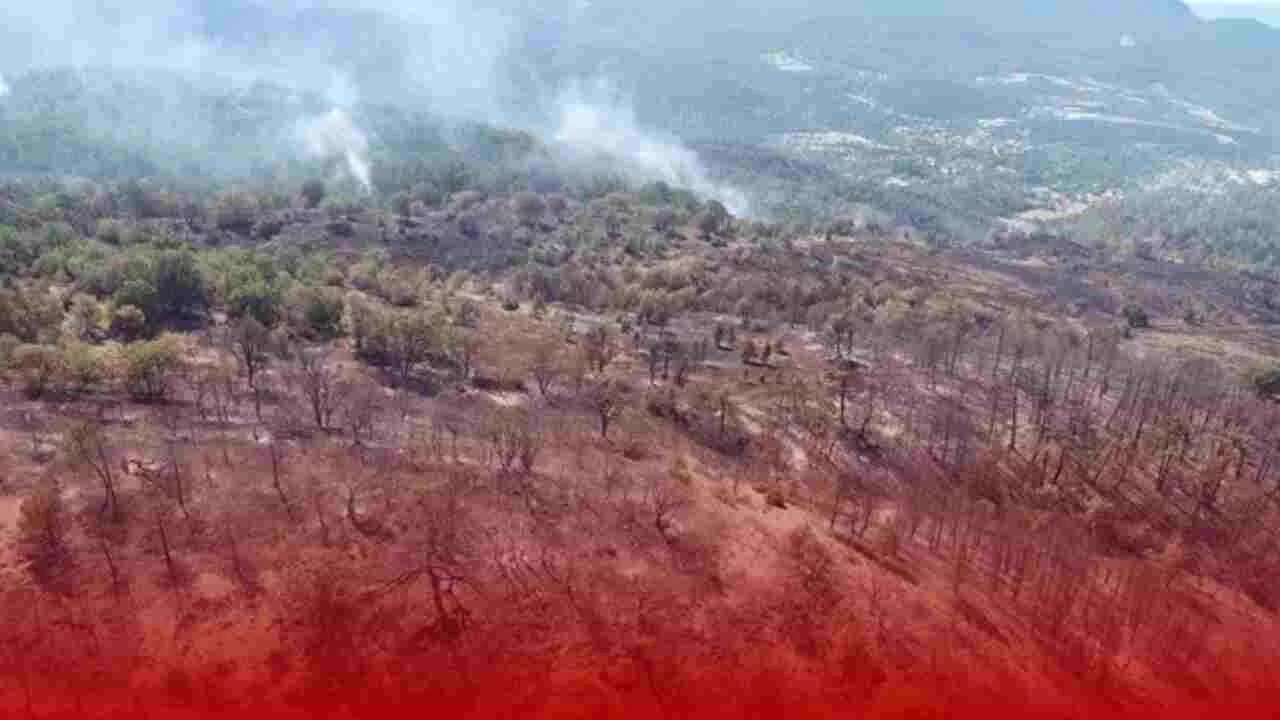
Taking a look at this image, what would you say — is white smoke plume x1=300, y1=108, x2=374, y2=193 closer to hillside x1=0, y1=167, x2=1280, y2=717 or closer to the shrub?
hillside x1=0, y1=167, x2=1280, y2=717

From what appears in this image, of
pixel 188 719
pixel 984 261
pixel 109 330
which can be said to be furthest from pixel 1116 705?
pixel 984 261

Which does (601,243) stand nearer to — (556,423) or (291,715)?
(556,423)

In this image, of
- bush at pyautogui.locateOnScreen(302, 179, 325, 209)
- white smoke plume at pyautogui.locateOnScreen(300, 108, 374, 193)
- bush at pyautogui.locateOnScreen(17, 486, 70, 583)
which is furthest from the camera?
white smoke plume at pyautogui.locateOnScreen(300, 108, 374, 193)

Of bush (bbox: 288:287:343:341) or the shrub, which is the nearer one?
bush (bbox: 288:287:343:341)

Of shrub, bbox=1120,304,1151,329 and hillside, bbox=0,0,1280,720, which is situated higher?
hillside, bbox=0,0,1280,720

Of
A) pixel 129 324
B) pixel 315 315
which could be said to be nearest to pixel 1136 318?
pixel 315 315

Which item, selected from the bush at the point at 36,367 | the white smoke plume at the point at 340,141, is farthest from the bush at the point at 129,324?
the white smoke plume at the point at 340,141

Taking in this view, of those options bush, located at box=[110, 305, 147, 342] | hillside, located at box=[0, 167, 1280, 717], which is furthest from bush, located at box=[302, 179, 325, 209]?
bush, located at box=[110, 305, 147, 342]

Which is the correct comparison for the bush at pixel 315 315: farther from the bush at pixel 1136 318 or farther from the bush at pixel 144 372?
the bush at pixel 1136 318
